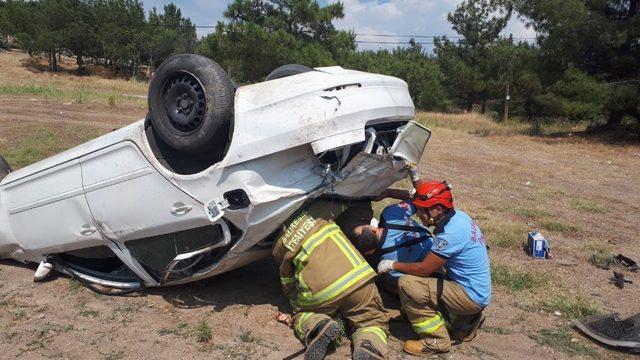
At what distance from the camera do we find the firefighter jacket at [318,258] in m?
3.34

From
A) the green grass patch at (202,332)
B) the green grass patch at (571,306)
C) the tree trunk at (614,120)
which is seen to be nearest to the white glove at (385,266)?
the green grass patch at (202,332)

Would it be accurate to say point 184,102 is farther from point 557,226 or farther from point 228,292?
point 557,226

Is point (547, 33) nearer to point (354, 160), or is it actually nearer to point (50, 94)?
point (354, 160)

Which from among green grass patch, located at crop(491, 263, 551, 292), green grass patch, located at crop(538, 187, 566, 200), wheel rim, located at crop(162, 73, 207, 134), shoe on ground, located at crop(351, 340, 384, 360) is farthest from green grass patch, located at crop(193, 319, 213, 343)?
green grass patch, located at crop(538, 187, 566, 200)

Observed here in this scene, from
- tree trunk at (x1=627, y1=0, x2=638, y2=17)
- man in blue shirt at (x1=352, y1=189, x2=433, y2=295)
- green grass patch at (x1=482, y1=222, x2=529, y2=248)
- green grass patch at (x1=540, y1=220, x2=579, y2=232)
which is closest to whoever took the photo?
man in blue shirt at (x1=352, y1=189, x2=433, y2=295)

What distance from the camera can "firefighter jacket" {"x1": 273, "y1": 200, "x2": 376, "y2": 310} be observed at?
11.0 ft

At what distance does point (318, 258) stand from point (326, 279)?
0.48ft

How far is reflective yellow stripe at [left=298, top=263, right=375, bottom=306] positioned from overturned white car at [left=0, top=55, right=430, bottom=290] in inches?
20.7

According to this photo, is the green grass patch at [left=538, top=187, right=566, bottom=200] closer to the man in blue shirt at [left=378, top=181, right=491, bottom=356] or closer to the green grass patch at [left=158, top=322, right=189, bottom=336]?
the man in blue shirt at [left=378, top=181, right=491, bottom=356]

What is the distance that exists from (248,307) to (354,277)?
3.44ft

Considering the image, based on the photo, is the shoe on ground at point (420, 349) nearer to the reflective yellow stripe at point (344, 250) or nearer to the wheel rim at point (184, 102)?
the reflective yellow stripe at point (344, 250)

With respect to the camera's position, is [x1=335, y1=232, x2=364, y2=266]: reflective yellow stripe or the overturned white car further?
[x1=335, y1=232, x2=364, y2=266]: reflective yellow stripe

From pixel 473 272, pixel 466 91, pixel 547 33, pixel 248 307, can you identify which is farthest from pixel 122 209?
pixel 466 91

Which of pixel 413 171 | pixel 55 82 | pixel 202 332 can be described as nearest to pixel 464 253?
pixel 413 171
